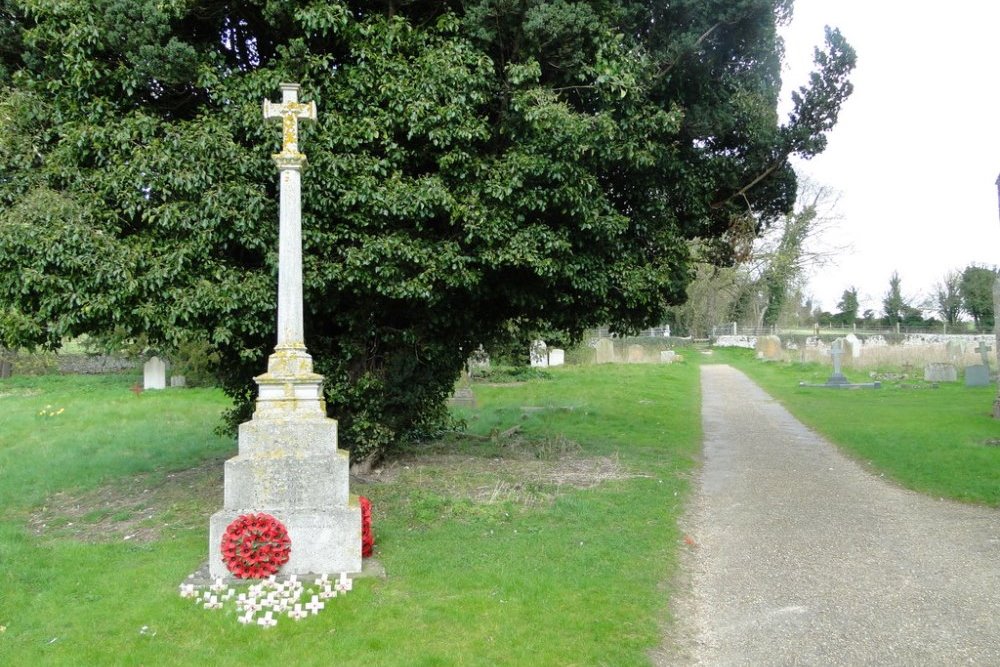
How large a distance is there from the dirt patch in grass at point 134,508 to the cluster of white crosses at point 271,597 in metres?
2.33

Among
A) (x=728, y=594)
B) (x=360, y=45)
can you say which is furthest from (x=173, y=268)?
(x=728, y=594)

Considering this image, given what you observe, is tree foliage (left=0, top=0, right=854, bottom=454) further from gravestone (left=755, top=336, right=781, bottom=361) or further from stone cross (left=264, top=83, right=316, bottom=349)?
gravestone (left=755, top=336, right=781, bottom=361)

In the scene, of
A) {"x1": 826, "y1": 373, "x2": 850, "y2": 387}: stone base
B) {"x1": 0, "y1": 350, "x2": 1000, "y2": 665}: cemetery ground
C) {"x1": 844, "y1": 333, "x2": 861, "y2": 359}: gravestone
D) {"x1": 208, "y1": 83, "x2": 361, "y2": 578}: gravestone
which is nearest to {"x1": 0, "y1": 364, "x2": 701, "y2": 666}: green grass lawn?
{"x1": 0, "y1": 350, "x2": 1000, "y2": 665}: cemetery ground

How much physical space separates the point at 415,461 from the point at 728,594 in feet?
20.7

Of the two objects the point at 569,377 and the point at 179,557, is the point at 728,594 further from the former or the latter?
the point at 569,377

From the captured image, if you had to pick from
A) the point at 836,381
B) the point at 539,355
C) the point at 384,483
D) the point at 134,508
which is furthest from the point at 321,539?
the point at 539,355

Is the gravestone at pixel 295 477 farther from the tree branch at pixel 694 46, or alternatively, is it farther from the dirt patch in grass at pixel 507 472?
the tree branch at pixel 694 46

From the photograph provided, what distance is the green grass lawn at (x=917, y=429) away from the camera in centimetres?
1023

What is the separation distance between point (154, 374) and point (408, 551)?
20769 millimetres

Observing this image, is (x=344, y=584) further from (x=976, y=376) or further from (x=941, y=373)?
(x=941, y=373)

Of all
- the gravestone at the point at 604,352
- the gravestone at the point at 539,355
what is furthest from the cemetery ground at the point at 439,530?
the gravestone at the point at 604,352

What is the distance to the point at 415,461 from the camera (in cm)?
1152

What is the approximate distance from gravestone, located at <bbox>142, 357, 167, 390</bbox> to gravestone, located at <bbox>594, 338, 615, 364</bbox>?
1887cm

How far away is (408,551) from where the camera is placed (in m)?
7.07
